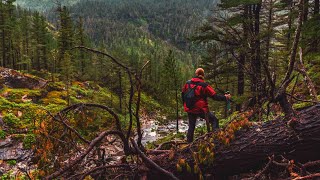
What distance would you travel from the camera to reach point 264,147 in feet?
15.0

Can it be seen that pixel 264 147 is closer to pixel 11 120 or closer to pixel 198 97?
pixel 198 97

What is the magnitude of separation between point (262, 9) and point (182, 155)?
13.5 metres

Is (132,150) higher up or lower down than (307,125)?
lower down

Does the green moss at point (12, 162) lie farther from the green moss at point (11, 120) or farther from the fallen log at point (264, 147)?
the fallen log at point (264, 147)

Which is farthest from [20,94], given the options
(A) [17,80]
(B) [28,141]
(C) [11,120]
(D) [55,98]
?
(B) [28,141]

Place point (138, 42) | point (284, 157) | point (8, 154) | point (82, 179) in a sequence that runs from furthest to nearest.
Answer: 1. point (138, 42)
2. point (8, 154)
3. point (284, 157)
4. point (82, 179)

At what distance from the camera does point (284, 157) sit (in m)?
4.50

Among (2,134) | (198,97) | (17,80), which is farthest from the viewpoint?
(17,80)

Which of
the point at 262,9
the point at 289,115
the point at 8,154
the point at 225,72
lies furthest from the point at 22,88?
the point at 289,115

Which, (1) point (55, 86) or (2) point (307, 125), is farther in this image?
(1) point (55, 86)

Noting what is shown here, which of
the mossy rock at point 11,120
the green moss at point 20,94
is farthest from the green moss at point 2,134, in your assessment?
the green moss at point 20,94

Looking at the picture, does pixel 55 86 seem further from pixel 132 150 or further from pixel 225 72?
pixel 132 150

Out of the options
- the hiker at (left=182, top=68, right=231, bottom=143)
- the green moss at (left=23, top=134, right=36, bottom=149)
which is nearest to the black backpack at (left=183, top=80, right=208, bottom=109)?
the hiker at (left=182, top=68, right=231, bottom=143)

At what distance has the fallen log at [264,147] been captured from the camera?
4.42 meters
